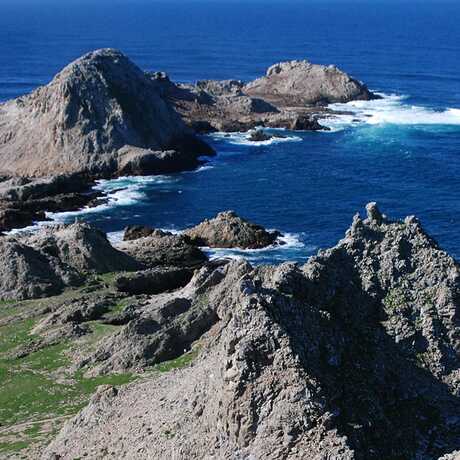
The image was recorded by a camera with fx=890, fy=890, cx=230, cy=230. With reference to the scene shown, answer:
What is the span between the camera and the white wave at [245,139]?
137125 mm

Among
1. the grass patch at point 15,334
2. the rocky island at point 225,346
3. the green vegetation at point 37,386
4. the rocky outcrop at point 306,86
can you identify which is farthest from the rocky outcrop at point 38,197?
the rocky outcrop at point 306,86

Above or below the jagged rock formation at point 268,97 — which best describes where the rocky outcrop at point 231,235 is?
below

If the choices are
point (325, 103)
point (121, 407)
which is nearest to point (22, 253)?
point (121, 407)

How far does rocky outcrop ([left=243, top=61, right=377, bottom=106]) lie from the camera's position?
557ft

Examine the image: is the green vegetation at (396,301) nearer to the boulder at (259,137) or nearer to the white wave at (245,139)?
the white wave at (245,139)

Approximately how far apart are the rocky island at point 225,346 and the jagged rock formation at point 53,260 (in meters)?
0.15

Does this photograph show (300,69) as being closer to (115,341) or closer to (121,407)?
(115,341)

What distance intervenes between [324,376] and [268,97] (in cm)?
14889

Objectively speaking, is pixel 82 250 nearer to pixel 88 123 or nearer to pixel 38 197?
pixel 38 197

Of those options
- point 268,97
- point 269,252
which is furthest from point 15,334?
point 268,97

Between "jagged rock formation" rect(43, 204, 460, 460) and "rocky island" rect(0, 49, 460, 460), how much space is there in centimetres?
5

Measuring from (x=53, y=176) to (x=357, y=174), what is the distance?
3921cm

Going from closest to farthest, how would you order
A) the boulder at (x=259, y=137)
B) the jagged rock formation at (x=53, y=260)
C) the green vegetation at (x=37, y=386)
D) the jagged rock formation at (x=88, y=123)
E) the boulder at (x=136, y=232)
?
1. the green vegetation at (x=37, y=386)
2. the jagged rock formation at (x=53, y=260)
3. the boulder at (x=136, y=232)
4. the jagged rock formation at (x=88, y=123)
5. the boulder at (x=259, y=137)

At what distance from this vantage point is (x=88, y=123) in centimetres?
12156
